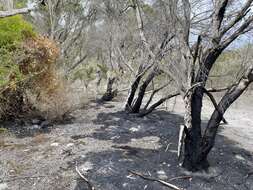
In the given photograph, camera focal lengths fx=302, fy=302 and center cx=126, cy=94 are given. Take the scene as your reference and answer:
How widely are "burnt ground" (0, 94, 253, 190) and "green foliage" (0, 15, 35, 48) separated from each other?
1.84 meters

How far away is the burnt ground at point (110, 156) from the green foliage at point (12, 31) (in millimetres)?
1839

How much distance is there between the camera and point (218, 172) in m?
4.59

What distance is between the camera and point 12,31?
21.3 feet

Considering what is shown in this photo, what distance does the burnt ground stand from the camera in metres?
4.14

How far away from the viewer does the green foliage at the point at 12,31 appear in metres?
6.32

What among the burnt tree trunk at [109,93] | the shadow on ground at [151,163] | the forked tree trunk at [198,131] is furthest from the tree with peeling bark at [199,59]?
the burnt tree trunk at [109,93]

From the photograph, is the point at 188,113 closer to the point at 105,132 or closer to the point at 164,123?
the point at 105,132

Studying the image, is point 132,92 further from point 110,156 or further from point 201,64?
point 201,64

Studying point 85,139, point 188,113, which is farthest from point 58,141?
point 188,113

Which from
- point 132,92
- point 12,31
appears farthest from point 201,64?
point 132,92

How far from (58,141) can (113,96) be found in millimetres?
5393

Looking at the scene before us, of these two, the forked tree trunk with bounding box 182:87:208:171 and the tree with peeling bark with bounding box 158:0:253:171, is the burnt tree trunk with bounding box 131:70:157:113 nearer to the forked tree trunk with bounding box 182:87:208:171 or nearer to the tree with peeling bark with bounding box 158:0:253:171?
the tree with peeling bark with bounding box 158:0:253:171

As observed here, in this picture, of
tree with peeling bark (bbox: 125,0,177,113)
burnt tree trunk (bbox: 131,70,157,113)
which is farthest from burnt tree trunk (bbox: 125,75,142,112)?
burnt tree trunk (bbox: 131,70,157,113)

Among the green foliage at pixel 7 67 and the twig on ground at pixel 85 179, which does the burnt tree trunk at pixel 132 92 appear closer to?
the green foliage at pixel 7 67
